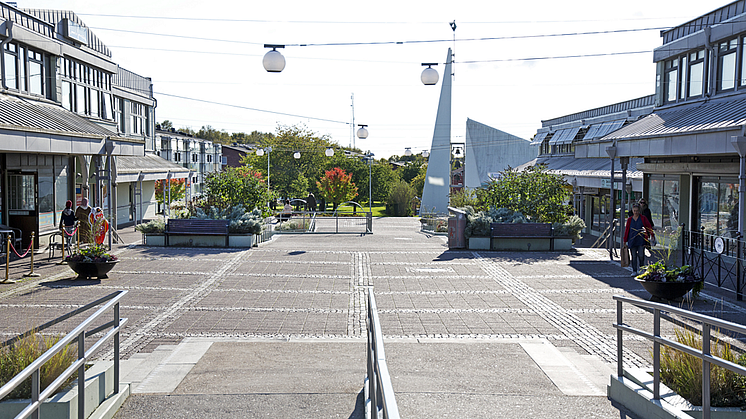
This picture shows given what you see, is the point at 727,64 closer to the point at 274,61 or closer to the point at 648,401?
the point at 274,61

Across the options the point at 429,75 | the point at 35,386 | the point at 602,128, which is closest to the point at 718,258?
the point at 429,75

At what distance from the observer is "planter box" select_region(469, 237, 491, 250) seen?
19.7 metres

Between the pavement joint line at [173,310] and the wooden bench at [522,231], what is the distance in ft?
26.1

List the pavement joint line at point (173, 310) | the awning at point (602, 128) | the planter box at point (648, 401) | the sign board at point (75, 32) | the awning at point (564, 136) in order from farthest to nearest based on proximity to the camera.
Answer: the awning at point (564, 136)
the awning at point (602, 128)
the sign board at point (75, 32)
the pavement joint line at point (173, 310)
the planter box at point (648, 401)

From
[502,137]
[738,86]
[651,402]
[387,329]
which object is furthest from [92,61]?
[502,137]

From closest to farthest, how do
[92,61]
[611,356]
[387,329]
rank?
[611,356], [387,329], [92,61]

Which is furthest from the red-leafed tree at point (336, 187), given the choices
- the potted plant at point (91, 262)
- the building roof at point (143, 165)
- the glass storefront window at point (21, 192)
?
the potted plant at point (91, 262)

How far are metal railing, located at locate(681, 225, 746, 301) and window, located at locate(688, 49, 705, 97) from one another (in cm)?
713

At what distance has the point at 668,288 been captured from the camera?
11.3 m

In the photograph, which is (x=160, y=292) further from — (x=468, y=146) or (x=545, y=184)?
(x=468, y=146)

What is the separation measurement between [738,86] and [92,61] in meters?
22.9

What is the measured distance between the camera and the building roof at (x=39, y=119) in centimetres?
1500

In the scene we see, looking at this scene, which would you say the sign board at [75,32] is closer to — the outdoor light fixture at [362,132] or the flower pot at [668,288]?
the outdoor light fixture at [362,132]

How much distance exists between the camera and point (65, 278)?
44.0ft
